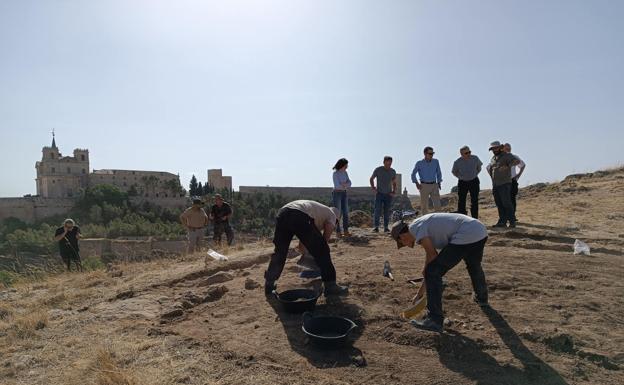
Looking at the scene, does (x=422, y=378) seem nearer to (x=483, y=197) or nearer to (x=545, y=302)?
(x=545, y=302)

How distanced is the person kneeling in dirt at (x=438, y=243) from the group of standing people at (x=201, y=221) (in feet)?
22.2

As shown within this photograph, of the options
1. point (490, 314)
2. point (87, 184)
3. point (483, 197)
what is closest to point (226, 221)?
point (490, 314)

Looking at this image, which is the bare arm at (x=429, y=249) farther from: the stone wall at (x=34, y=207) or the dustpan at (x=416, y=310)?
the stone wall at (x=34, y=207)

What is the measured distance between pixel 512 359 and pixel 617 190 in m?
14.6

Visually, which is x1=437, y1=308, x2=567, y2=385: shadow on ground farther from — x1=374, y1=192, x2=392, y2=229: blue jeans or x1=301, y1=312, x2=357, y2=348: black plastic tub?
x1=374, y1=192, x2=392, y2=229: blue jeans

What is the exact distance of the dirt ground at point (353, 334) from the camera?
142 inches

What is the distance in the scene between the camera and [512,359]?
366 centimetres

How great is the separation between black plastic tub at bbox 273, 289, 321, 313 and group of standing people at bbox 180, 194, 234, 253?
5.29 meters

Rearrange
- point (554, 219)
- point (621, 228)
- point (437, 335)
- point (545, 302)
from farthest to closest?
point (554, 219) → point (621, 228) → point (545, 302) → point (437, 335)

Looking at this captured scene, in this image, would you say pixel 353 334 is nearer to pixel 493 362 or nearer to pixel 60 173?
pixel 493 362

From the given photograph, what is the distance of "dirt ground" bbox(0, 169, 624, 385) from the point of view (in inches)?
142

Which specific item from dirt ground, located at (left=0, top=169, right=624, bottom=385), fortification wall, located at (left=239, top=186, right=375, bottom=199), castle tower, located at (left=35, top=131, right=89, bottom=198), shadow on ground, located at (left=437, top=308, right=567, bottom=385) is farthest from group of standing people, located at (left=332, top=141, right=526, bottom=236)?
castle tower, located at (left=35, top=131, right=89, bottom=198)

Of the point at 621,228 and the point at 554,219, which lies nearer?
the point at 621,228

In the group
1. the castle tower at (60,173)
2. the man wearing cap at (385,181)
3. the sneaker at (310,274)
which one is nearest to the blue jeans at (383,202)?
the man wearing cap at (385,181)
